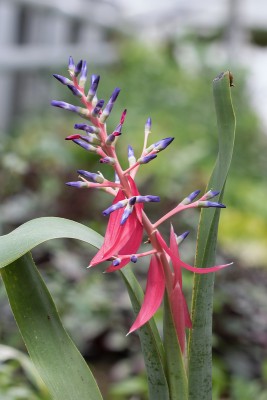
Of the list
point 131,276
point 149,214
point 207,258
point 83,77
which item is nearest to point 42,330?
point 131,276

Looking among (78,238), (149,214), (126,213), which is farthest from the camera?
(149,214)

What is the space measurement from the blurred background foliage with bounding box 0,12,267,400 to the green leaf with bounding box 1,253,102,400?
52cm

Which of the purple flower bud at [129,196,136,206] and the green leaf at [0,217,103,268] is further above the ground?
the purple flower bud at [129,196,136,206]

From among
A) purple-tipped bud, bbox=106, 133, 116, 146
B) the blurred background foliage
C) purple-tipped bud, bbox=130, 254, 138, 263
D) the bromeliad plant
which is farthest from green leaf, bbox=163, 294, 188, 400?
the blurred background foliage

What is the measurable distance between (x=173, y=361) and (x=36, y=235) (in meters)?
0.31

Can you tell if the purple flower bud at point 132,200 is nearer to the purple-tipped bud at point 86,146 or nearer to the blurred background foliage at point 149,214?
the purple-tipped bud at point 86,146

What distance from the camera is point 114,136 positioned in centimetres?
114

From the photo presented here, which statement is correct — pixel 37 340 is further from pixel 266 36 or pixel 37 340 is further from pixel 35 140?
pixel 266 36

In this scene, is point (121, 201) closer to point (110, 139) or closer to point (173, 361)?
point (110, 139)

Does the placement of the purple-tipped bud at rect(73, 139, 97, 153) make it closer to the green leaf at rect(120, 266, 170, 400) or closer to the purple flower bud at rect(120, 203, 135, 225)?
the purple flower bud at rect(120, 203, 135, 225)

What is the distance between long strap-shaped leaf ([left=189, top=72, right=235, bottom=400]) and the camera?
4.00ft

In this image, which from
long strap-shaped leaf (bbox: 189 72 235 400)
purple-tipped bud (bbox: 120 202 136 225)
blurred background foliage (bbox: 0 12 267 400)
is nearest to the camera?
purple-tipped bud (bbox: 120 202 136 225)

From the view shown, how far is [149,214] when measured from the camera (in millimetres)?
3699

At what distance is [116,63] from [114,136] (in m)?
8.20
